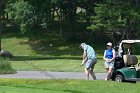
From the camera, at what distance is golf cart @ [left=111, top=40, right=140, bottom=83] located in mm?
20078

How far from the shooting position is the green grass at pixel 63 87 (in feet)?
48.5

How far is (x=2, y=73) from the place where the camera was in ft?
85.9

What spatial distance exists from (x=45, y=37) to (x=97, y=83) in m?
47.9

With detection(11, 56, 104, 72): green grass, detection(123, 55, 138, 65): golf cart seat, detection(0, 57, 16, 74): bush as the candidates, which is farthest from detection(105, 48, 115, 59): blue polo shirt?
detection(11, 56, 104, 72): green grass

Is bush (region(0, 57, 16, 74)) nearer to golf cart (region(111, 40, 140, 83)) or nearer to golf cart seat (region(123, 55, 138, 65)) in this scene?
golf cart (region(111, 40, 140, 83))

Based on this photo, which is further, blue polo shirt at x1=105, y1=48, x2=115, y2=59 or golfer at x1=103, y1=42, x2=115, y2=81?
blue polo shirt at x1=105, y1=48, x2=115, y2=59

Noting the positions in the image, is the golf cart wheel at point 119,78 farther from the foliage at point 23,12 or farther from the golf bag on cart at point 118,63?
the foliage at point 23,12

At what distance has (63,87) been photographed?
1585 cm

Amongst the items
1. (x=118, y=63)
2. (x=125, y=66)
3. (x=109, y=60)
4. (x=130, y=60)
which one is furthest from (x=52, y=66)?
(x=130, y=60)

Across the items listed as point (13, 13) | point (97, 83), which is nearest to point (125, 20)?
point (13, 13)

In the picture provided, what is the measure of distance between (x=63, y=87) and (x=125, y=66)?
544 centimetres

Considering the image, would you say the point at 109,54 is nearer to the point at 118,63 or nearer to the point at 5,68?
the point at 118,63

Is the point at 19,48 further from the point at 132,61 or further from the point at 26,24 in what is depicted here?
the point at 132,61

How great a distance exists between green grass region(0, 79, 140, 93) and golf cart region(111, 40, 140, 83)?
3.21 m
